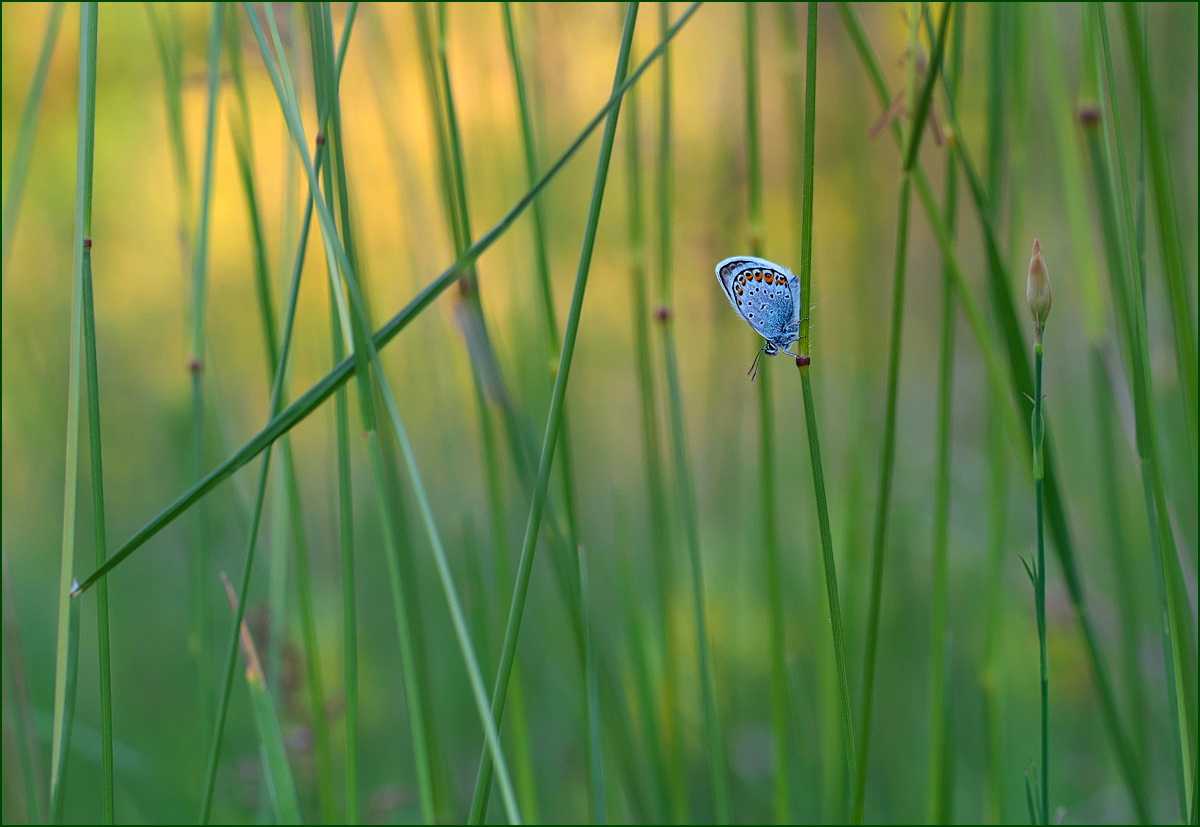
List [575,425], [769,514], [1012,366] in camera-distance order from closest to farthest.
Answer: [1012,366] → [769,514] → [575,425]

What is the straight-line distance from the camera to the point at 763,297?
0.42m

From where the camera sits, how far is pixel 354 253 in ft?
1.39

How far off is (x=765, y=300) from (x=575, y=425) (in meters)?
0.91

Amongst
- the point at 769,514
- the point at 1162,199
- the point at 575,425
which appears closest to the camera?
the point at 1162,199

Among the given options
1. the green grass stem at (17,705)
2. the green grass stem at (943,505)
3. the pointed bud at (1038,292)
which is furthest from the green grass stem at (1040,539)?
the green grass stem at (17,705)

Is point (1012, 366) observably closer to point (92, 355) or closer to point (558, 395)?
point (558, 395)

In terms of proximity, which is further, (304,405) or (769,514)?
(769,514)

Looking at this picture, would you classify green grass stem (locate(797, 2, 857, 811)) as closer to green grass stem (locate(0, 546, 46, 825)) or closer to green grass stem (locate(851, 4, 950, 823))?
green grass stem (locate(851, 4, 950, 823))

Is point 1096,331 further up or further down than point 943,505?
further up

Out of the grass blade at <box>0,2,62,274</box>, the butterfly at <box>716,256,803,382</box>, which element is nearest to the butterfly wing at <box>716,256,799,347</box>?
the butterfly at <box>716,256,803,382</box>

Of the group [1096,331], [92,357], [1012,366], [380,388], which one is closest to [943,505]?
[1012,366]

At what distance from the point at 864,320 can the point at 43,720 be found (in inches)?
38.5

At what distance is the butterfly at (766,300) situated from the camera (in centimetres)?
41

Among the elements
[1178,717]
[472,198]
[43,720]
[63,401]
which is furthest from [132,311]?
[1178,717]
